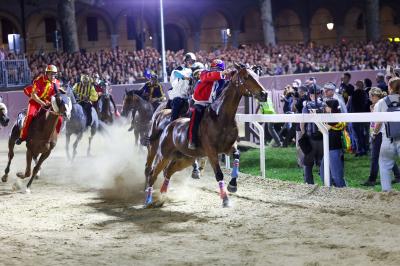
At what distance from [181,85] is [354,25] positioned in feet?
143

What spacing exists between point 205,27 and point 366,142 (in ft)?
114

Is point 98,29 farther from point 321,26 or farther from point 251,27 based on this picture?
point 321,26

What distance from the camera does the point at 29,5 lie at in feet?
141

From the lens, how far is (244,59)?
3634 cm

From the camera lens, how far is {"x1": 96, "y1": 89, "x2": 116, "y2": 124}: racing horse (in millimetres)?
22750

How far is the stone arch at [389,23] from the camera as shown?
54938 millimetres

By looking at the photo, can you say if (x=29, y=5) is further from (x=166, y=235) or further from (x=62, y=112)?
(x=166, y=235)

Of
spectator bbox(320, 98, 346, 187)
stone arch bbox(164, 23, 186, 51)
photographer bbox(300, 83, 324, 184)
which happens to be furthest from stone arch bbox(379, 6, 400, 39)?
spectator bbox(320, 98, 346, 187)

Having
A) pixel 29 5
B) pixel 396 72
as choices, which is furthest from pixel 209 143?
pixel 29 5

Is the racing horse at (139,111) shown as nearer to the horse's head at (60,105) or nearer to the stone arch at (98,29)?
the horse's head at (60,105)

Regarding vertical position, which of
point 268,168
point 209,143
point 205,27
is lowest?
point 268,168

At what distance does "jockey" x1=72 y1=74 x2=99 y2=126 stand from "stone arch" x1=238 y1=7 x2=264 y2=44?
3154 centimetres

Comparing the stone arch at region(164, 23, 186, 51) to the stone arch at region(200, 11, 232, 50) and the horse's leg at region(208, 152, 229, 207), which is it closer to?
the stone arch at region(200, 11, 232, 50)

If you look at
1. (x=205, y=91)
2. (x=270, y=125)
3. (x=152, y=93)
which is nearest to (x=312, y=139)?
(x=205, y=91)
